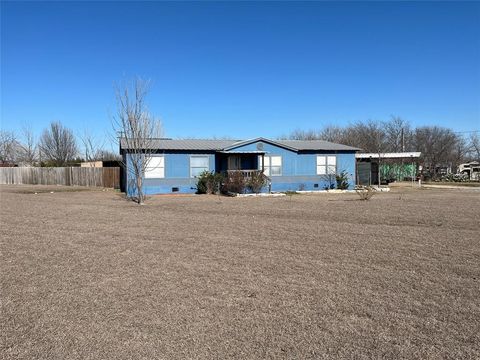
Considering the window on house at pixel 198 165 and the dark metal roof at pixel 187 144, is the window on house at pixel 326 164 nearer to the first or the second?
the dark metal roof at pixel 187 144

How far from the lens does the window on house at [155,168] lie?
25.0 meters

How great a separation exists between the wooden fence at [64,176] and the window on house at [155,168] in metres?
8.49

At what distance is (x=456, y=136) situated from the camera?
61812 millimetres

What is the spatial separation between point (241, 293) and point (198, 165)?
70.7ft

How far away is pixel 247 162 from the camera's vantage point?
28.0 metres

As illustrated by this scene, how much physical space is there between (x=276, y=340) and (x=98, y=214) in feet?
36.1

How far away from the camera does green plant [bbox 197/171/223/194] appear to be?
25188 mm

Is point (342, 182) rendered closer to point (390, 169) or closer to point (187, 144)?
point (187, 144)

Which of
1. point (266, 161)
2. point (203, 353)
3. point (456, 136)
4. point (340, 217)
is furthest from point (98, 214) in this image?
point (456, 136)

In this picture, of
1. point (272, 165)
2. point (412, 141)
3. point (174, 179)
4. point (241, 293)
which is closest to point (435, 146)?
point (412, 141)

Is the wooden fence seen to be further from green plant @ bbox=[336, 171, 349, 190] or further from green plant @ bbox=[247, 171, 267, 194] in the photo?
green plant @ bbox=[336, 171, 349, 190]

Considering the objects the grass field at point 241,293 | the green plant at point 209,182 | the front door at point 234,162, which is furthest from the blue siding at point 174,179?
the grass field at point 241,293

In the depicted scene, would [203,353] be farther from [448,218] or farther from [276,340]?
[448,218]

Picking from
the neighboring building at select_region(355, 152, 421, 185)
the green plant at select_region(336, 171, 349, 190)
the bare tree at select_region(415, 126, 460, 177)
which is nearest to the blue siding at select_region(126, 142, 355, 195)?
the green plant at select_region(336, 171, 349, 190)
